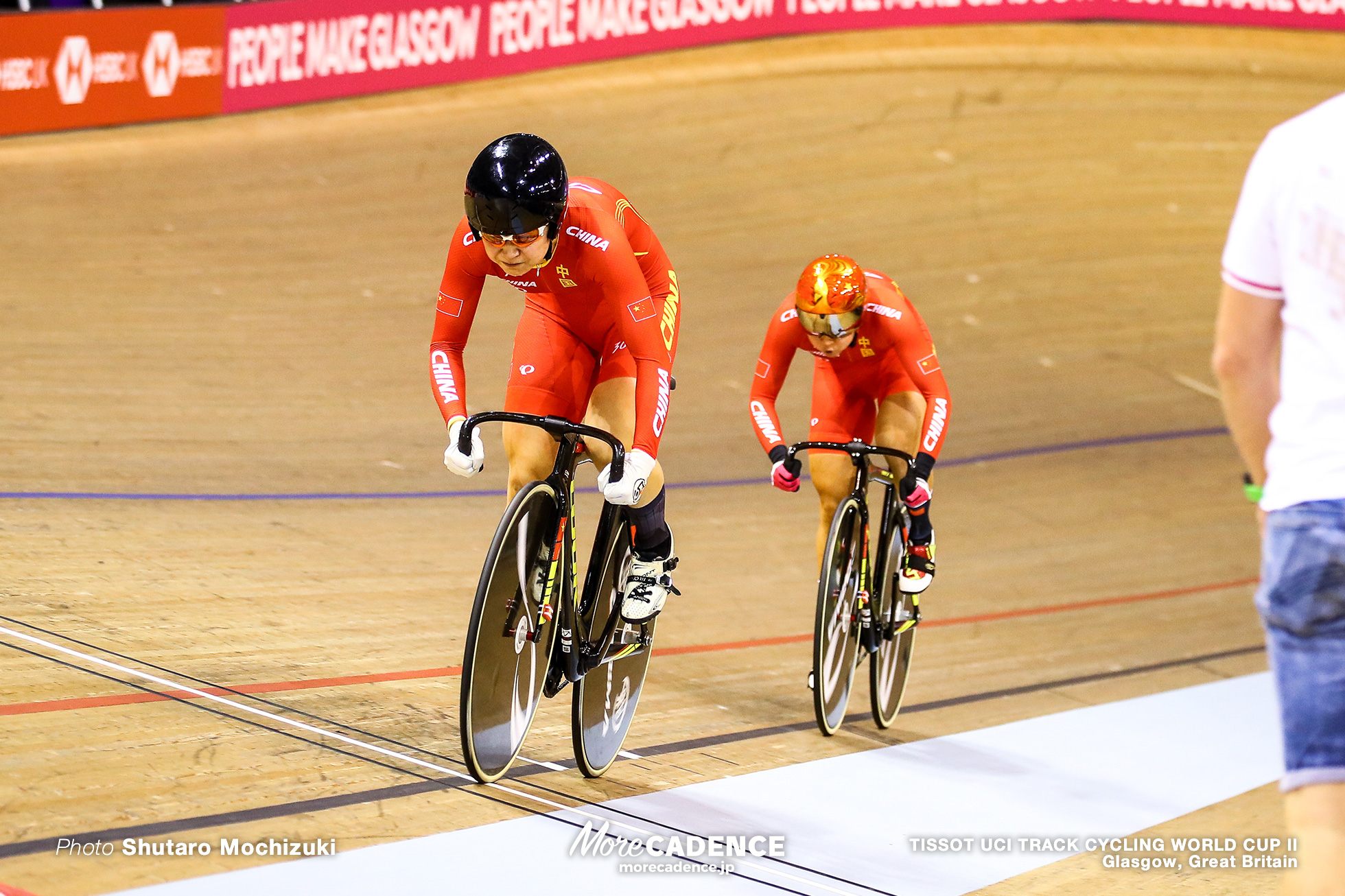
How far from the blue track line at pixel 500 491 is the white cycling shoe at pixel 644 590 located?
2.27 meters

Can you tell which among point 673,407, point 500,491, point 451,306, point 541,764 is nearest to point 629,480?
point 451,306

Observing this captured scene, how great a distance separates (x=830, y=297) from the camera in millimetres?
3428

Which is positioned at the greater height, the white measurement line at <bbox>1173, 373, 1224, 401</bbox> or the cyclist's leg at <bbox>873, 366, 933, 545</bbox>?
the cyclist's leg at <bbox>873, 366, 933, 545</bbox>

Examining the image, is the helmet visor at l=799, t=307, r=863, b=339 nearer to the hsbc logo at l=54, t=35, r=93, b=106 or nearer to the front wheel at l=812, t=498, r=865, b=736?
the front wheel at l=812, t=498, r=865, b=736

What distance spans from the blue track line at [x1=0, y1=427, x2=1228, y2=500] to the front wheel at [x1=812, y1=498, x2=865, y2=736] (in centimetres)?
218

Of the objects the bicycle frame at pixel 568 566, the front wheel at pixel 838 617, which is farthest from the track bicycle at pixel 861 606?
the bicycle frame at pixel 568 566

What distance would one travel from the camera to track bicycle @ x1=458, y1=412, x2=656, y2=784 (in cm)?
242

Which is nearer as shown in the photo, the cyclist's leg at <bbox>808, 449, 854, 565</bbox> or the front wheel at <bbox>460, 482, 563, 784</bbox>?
the front wheel at <bbox>460, 482, 563, 784</bbox>

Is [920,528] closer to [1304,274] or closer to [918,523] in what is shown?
[918,523]

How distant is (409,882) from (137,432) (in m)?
3.58

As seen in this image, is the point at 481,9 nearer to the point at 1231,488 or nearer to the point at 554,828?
the point at 1231,488

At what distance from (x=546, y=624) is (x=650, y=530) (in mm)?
383

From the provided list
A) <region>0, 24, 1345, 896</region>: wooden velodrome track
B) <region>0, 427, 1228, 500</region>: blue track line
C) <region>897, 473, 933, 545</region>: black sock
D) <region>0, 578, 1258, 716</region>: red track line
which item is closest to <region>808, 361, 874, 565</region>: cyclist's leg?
<region>897, 473, 933, 545</region>: black sock

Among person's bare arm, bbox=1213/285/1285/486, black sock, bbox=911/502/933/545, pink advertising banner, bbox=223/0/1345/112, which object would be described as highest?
pink advertising banner, bbox=223/0/1345/112
